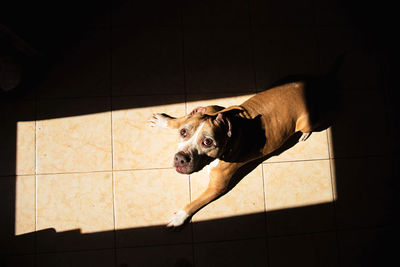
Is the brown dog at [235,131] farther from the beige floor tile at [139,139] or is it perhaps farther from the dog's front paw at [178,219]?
the beige floor tile at [139,139]

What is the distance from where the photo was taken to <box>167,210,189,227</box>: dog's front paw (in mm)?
2339

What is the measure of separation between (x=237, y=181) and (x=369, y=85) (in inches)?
73.8

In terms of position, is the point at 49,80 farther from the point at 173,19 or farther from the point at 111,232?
the point at 111,232

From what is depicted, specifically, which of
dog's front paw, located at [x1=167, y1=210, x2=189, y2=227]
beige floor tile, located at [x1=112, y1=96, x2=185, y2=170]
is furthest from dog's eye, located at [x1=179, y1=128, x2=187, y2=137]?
dog's front paw, located at [x1=167, y1=210, x2=189, y2=227]

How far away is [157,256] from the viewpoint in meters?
2.44

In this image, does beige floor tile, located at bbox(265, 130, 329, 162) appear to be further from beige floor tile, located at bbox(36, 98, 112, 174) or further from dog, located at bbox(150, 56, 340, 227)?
beige floor tile, located at bbox(36, 98, 112, 174)

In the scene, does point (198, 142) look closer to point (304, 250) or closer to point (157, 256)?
point (157, 256)

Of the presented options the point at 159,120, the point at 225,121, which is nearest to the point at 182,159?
the point at 225,121

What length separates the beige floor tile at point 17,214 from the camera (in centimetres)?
238

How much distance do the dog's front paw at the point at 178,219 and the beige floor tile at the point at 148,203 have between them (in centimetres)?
10

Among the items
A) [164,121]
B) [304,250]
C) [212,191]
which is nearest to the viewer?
[212,191]

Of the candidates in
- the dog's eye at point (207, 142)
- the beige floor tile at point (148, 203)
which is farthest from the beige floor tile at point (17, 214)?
the dog's eye at point (207, 142)

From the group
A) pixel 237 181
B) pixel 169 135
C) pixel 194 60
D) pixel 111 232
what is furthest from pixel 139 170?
pixel 194 60

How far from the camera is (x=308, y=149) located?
263 cm
